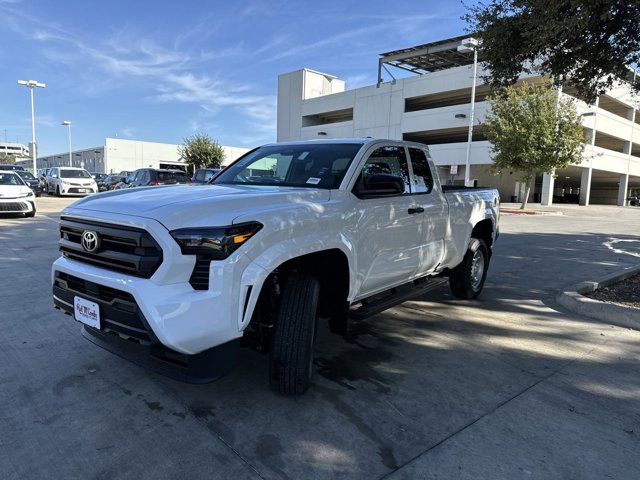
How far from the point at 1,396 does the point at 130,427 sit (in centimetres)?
113

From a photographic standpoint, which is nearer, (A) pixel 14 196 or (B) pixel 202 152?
(A) pixel 14 196

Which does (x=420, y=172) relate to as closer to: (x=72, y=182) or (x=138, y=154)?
(x=72, y=182)

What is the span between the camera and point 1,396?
3.28 m

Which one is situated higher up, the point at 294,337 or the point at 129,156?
the point at 129,156

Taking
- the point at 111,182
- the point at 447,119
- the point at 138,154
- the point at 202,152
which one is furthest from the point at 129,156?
the point at 447,119

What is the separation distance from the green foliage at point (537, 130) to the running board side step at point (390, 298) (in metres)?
Answer: 22.6

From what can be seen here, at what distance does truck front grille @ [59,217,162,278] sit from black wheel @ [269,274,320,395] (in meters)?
0.93

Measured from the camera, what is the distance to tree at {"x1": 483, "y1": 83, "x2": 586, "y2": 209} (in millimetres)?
24781

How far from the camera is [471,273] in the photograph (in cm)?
611

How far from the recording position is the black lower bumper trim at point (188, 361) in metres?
2.76

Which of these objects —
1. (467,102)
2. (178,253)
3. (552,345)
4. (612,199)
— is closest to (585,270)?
(552,345)

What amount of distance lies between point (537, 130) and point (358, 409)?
25.3 meters

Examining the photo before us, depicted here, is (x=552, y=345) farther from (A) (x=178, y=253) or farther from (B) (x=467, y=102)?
(B) (x=467, y=102)

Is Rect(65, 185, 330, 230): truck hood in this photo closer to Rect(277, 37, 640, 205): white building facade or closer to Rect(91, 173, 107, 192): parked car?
Rect(91, 173, 107, 192): parked car
